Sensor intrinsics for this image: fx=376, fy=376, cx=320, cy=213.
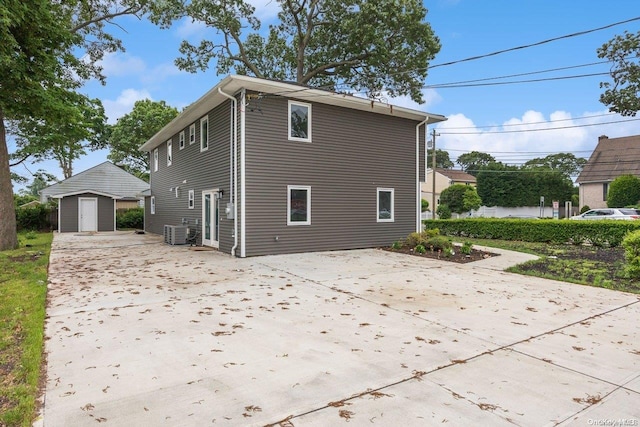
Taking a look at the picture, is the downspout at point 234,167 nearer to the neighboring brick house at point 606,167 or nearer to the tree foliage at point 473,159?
the neighboring brick house at point 606,167

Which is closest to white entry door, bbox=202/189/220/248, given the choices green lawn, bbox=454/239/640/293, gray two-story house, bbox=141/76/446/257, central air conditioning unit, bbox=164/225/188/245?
gray two-story house, bbox=141/76/446/257

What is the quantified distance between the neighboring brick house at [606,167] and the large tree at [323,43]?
19635mm

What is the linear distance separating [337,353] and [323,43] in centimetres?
1960

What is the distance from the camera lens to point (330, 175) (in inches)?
456

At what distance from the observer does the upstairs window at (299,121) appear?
35.7 feet

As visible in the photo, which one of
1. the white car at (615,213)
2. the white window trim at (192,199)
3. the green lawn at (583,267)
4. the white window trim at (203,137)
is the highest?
the white window trim at (203,137)

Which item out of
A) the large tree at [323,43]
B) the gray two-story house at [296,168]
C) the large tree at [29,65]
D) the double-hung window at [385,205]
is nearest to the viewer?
the large tree at [29,65]

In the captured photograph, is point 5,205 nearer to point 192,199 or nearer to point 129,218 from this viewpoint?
point 192,199

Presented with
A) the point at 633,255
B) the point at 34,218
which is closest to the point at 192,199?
the point at 633,255

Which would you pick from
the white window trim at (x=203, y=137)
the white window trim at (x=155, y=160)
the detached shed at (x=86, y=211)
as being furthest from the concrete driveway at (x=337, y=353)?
the detached shed at (x=86, y=211)

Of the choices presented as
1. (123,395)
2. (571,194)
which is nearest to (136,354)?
(123,395)

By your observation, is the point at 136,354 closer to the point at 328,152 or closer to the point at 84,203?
the point at 328,152

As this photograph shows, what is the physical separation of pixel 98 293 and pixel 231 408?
441 centimetres

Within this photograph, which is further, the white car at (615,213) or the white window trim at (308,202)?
the white car at (615,213)
